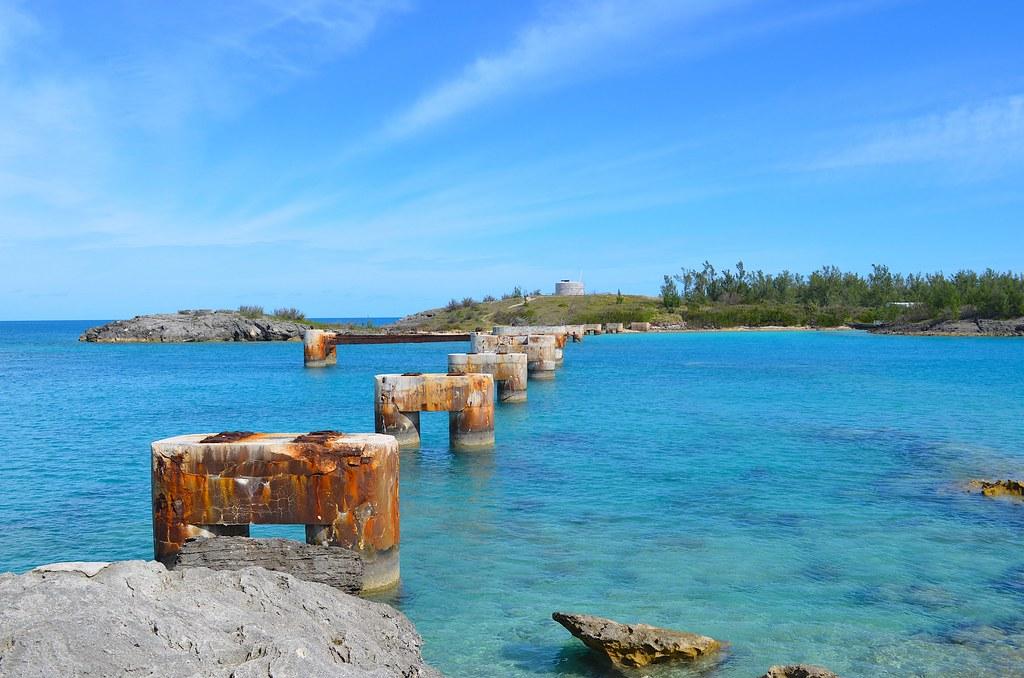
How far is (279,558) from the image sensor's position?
798 centimetres

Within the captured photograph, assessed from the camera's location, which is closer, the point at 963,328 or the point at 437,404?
the point at 437,404

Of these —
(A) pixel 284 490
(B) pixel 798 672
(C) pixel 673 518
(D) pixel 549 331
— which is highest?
(D) pixel 549 331

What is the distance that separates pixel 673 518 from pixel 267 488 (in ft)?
21.1

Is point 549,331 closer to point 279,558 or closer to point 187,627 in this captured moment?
point 279,558

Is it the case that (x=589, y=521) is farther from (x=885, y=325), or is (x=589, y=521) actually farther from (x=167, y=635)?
(x=885, y=325)

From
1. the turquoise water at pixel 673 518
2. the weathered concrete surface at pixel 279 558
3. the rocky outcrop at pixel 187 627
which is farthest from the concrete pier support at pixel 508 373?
the rocky outcrop at pixel 187 627

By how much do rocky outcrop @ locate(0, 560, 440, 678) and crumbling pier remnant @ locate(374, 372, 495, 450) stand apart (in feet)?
34.7

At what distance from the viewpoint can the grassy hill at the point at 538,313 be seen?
318 feet

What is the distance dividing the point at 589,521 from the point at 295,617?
665 cm

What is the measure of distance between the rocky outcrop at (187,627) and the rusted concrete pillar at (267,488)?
52.0 inches

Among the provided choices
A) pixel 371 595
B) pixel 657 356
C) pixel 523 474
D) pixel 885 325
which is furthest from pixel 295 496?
pixel 885 325

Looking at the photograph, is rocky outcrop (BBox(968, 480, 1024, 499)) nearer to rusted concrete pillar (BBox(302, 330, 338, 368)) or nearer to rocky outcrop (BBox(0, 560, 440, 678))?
rocky outcrop (BBox(0, 560, 440, 678))

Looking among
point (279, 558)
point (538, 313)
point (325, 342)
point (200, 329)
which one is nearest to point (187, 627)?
point (279, 558)

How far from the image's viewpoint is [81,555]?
10.6m
